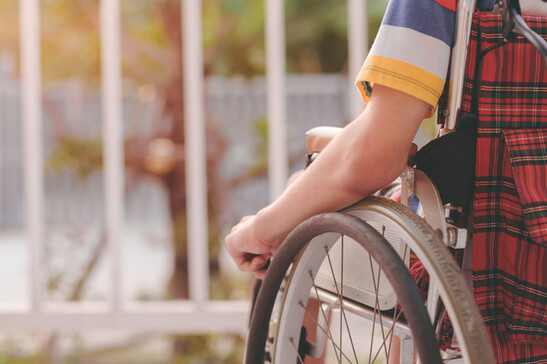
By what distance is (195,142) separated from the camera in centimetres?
183

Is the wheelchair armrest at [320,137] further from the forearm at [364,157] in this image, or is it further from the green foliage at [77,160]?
the green foliage at [77,160]

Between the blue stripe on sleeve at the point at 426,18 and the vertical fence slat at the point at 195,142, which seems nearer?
the blue stripe on sleeve at the point at 426,18

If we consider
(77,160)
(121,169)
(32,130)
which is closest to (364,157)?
(121,169)

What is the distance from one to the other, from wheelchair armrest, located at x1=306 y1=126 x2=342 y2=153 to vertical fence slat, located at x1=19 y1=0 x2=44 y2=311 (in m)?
1.23

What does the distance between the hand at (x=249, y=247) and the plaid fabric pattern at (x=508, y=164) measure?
12.0 inches

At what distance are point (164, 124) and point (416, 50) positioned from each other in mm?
1918

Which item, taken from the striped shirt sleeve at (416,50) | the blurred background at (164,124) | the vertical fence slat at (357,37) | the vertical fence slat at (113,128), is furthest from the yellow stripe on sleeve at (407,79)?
the blurred background at (164,124)

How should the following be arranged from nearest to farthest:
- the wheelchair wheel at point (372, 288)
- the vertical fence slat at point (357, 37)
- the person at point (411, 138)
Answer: the wheelchair wheel at point (372, 288), the person at point (411, 138), the vertical fence slat at point (357, 37)

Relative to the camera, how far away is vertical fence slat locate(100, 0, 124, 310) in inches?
71.2

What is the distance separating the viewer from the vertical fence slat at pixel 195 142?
5.86ft

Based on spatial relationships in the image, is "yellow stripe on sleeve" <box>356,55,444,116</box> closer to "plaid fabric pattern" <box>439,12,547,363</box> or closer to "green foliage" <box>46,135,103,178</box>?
"plaid fabric pattern" <box>439,12,547,363</box>

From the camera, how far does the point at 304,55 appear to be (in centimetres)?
257

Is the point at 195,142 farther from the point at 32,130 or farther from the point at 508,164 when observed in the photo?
the point at 508,164

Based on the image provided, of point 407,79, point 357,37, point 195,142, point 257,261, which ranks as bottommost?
point 257,261
